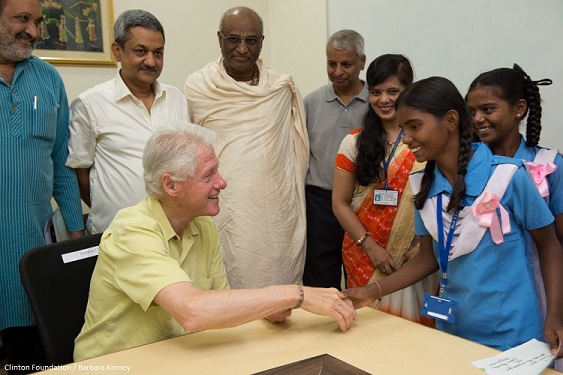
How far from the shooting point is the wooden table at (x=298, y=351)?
124cm

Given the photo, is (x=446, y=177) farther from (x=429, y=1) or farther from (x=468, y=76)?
(x=429, y=1)

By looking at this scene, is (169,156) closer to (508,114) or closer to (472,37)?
(508,114)

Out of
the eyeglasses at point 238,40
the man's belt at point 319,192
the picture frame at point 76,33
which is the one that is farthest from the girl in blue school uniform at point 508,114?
the picture frame at point 76,33

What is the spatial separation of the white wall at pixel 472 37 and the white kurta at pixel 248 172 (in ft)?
3.25

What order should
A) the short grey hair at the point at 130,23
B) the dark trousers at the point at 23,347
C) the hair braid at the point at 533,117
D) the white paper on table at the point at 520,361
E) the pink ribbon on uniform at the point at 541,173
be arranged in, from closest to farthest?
1. the white paper on table at the point at 520,361
2. the pink ribbon on uniform at the point at 541,173
3. the hair braid at the point at 533,117
4. the dark trousers at the point at 23,347
5. the short grey hair at the point at 130,23

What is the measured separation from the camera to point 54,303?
156cm

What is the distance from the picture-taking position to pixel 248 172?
98.9 inches

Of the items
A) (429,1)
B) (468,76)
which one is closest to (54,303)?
(468,76)

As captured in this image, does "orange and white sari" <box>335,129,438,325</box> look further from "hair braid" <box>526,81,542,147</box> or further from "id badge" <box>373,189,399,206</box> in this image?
"hair braid" <box>526,81,542,147</box>

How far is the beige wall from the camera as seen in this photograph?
382cm

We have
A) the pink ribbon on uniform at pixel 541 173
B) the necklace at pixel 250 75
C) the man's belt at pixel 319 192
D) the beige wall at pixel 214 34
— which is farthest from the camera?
the beige wall at pixel 214 34

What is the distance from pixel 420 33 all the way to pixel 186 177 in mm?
2030

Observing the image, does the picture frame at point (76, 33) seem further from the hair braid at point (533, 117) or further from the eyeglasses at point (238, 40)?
the hair braid at point (533, 117)

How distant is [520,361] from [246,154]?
157 centimetres
